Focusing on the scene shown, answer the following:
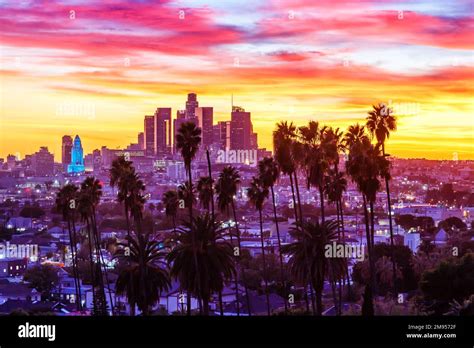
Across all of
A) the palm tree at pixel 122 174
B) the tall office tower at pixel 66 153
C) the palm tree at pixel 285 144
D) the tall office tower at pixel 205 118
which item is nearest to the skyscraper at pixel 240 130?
the tall office tower at pixel 205 118

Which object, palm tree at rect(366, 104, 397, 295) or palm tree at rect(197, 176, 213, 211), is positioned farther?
palm tree at rect(197, 176, 213, 211)

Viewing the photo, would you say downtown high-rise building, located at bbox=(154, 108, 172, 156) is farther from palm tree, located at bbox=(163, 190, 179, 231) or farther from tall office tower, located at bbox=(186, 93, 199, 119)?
palm tree, located at bbox=(163, 190, 179, 231)

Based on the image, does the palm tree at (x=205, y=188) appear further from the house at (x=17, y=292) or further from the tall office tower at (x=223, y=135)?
the house at (x=17, y=292)

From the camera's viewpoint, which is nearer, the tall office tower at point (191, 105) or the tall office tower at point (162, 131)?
A: the tall office tower at point (191, 105)

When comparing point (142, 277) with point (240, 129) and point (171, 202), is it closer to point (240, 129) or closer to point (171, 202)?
point (171, 202)

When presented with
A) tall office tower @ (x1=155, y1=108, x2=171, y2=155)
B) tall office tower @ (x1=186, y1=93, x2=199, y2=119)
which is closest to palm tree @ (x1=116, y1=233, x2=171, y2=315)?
tall office tower @ (x1=186, y1=93, x2=199, y2=119)

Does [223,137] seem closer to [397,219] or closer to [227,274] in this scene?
[227,274]

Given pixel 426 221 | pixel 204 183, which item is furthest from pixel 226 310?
pixel 426 221

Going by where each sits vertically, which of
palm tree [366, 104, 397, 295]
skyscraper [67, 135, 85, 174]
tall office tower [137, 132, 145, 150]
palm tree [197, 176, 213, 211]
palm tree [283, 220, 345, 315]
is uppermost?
tall office tower [137, 132, 145, 150]
